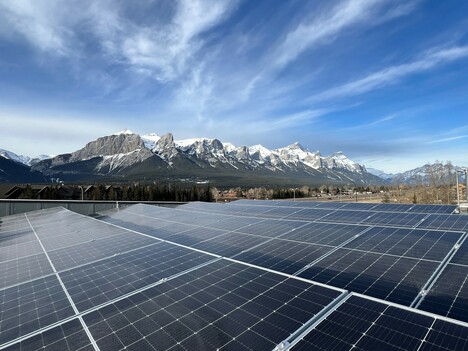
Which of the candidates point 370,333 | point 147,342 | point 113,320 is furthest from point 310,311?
point 113,320

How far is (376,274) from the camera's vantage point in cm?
984

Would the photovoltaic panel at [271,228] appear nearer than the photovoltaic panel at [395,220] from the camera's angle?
Yes

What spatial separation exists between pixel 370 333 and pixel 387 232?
11913 millimetres

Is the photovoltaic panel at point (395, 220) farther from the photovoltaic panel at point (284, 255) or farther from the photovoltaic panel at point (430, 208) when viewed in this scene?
the photovoltaic panel at point (284, 255)

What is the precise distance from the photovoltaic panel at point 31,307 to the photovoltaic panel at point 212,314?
123 centimetres

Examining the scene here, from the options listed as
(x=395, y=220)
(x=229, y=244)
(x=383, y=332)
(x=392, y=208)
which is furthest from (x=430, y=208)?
(x=383, y=332)

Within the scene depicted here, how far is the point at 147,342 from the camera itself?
5816mm

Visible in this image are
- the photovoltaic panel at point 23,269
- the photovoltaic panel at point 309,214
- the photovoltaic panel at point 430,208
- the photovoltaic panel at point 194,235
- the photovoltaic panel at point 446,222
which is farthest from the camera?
the photovoltaic panel at point 430,208

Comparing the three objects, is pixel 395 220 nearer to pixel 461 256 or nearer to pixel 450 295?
pixel 461 256

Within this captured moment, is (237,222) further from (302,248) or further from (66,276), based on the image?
(66,276)

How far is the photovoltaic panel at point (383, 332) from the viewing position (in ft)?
16.7

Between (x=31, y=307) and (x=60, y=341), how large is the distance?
3.07 meters

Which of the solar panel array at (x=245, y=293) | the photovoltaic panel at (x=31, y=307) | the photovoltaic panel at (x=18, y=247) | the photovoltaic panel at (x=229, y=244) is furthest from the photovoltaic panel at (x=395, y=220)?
the photovoltaic panel at (x=18, y=247)

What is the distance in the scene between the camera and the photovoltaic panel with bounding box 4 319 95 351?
19.0 ft
